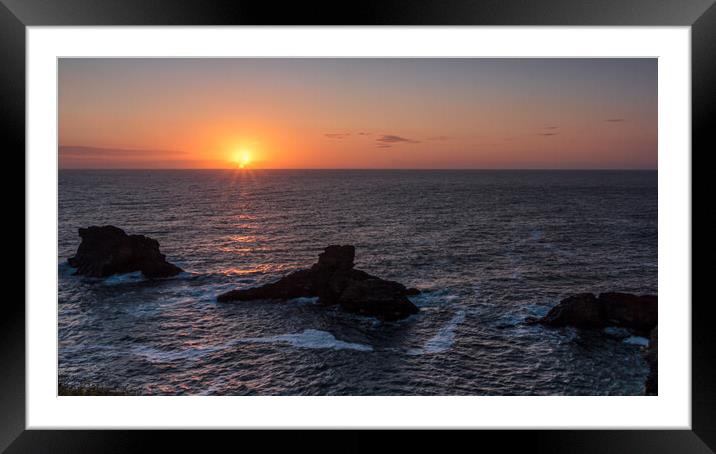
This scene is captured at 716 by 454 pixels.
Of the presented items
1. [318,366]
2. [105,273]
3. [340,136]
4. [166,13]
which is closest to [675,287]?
[166,13]

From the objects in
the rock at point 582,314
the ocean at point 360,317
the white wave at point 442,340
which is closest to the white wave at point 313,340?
the ocean at point 360,317

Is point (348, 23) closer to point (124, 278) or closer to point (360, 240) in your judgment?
point (124, 278)

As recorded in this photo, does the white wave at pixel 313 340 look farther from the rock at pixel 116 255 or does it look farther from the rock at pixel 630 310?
the rock at pixel 116 255

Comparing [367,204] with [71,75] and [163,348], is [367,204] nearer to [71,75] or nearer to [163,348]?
[71,75]

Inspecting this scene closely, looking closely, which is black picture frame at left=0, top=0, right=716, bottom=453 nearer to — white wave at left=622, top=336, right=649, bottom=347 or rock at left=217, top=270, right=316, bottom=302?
white wave at left=622, top=336, right=649, bottom=347

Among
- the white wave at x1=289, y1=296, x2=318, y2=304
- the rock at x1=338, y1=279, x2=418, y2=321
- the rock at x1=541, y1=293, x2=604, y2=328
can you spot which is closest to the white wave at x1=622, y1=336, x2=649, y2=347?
the rock at x1=541, y1=293, x2=604, y2=328

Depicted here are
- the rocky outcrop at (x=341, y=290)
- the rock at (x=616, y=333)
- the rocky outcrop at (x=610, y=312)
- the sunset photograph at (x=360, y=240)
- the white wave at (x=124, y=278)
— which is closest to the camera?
the sunset photograph at (x=360, y=240)

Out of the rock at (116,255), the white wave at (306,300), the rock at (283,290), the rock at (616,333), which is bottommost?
the rock at (616,333)
